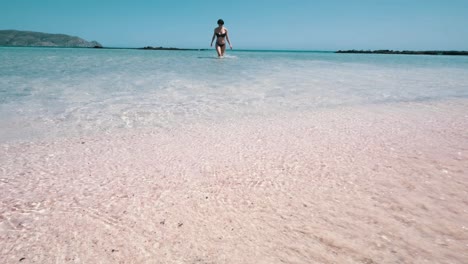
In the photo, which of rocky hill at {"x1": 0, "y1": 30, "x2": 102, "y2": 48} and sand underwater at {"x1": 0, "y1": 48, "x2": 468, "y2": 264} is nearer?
sand underwater at {"x1": 0, "y1": 48, "x2": 468, "y2": 264}

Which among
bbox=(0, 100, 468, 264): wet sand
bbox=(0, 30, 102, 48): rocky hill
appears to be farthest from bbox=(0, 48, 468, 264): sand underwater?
bbox=(0, 30, 102, 48): rocky hill

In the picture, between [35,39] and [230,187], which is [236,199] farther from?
[35,39]

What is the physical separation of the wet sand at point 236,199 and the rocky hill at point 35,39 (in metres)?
97.1

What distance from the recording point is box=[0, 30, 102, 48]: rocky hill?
78938 mm

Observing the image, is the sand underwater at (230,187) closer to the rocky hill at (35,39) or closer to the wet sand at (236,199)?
the wet sand at (236,199)

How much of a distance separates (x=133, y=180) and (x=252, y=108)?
242 centimetres

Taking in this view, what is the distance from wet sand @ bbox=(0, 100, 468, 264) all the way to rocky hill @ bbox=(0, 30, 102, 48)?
318 ft

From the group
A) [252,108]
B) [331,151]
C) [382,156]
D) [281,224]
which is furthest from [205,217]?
[252,108]

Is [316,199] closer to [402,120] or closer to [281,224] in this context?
[281,224]

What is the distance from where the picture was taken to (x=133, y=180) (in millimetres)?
1749

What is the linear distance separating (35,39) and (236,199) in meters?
108

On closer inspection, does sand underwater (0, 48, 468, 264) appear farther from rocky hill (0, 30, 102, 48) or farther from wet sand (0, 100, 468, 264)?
rocky hill (0, 30, 102, 48)

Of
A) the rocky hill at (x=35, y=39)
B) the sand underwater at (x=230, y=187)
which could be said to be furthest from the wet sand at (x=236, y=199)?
the rocky hill at (x=35, y=39)

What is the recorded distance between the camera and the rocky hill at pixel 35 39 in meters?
78.9
